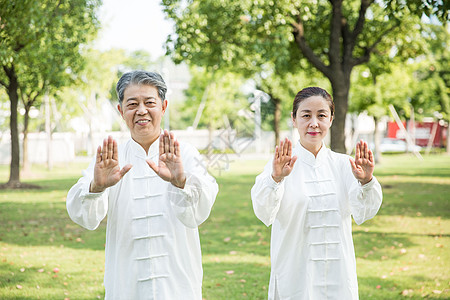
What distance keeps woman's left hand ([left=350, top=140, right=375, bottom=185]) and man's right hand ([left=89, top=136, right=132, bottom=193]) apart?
4.61ft

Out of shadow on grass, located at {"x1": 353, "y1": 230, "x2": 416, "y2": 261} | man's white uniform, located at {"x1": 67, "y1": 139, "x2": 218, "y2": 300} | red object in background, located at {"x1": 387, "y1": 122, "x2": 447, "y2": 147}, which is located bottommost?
shadow on grass, located at {"x1": 353, "y1": 230, "x2": 416, "y2": 261}

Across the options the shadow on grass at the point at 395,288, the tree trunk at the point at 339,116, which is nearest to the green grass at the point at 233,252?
the shadow on grass at the point at 395,288

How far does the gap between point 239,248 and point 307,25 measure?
8.38 meters

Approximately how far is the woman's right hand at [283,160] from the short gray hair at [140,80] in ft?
Result: 2.63

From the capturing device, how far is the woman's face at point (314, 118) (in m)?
3.47

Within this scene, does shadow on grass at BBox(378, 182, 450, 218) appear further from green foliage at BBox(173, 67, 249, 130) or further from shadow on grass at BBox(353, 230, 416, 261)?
green foliage at BBox(173, 67, 249, 130)

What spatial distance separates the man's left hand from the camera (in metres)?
2.89

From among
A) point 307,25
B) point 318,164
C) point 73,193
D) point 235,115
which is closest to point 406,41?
point 307,25

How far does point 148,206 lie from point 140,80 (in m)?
0.76

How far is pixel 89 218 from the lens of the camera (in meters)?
2.95

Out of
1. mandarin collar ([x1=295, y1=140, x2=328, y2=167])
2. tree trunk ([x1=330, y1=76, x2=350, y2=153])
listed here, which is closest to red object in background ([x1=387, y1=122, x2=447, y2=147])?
tree trunk ([x1=330, y1=76, x2=350, y2=153])

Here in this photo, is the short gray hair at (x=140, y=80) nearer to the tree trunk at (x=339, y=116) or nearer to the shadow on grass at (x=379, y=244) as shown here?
the shadow on grass at (x=379, y=244)

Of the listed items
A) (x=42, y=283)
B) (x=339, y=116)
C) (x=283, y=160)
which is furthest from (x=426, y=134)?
(x=283, y=160)

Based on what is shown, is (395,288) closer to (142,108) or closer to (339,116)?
(142,108)
